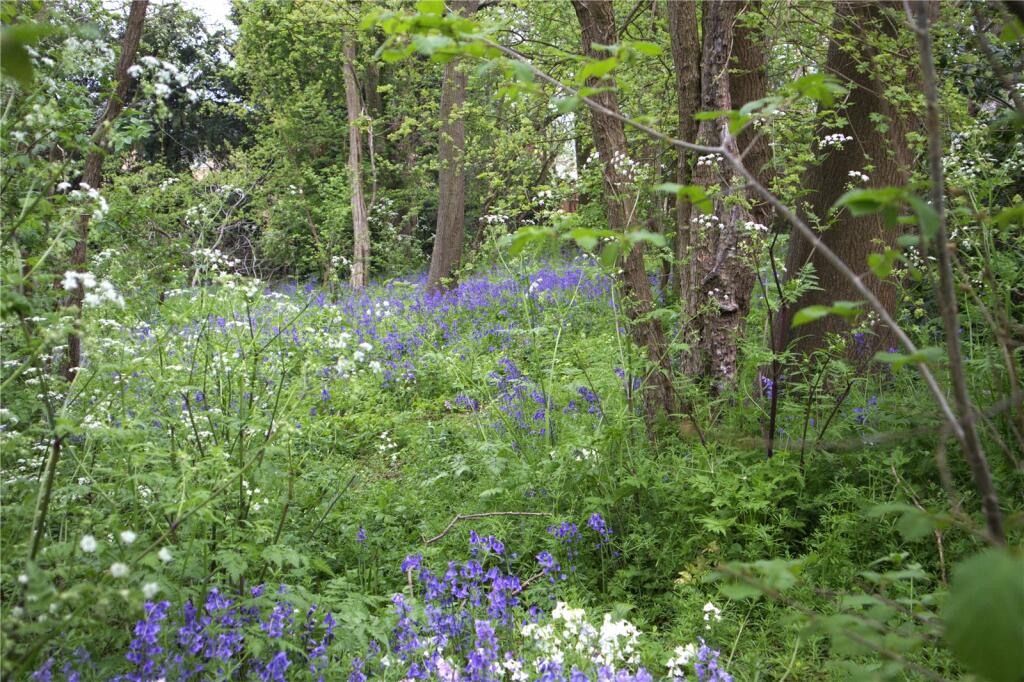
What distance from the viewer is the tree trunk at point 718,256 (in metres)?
4.49

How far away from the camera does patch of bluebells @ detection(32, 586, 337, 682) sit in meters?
2.48

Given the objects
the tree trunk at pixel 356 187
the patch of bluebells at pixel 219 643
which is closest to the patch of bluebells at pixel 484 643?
the patch of bluebells at pixel 219 643

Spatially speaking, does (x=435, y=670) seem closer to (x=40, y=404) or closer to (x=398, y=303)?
(x=40, y=404)

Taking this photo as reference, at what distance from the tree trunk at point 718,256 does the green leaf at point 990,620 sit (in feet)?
11.8

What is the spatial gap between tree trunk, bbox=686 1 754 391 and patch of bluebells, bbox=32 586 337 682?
2.78m

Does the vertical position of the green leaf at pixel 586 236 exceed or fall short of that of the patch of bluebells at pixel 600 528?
it exceeds it

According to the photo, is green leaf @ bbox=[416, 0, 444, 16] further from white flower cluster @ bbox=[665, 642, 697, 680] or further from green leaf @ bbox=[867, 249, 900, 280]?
white flower cluster @ bbox=[665, 642, 697, 680]

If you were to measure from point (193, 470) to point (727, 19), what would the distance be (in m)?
3.90

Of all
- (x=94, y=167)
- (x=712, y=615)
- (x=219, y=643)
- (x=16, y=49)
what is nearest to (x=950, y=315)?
(x=16, y=49)

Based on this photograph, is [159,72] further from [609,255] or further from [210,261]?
[609,255]

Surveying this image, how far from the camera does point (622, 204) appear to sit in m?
4.88

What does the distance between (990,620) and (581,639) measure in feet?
6.62

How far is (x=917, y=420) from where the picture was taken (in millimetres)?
3713

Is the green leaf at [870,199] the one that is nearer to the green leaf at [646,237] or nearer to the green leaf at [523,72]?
the green leaf at [646,237]
